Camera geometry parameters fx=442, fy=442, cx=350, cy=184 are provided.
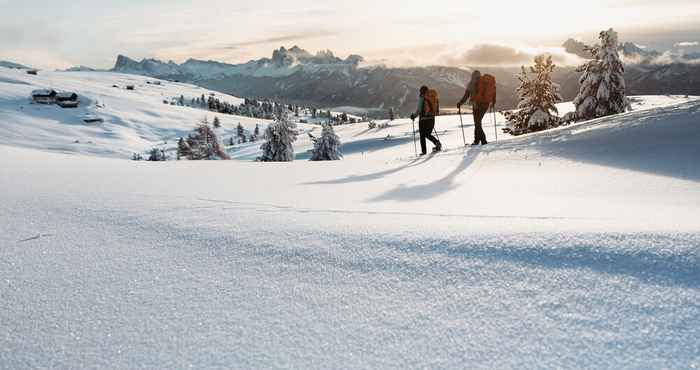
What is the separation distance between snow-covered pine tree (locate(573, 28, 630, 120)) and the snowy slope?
89.9 m

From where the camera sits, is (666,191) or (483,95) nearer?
(666,191)

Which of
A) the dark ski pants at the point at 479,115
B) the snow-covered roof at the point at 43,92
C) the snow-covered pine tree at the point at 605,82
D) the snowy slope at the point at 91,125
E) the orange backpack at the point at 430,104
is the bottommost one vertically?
the dark ski pants at the point at 479,115

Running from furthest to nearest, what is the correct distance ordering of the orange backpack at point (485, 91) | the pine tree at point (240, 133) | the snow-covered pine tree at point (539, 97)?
the pine tree at point (240, 133) < the snow-covered pine tree at point (539, 97) < the orange backpack at point (485, 91)

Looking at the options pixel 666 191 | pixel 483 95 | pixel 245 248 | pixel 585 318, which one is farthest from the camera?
pixel 483 95

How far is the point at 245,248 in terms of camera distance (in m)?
2.69

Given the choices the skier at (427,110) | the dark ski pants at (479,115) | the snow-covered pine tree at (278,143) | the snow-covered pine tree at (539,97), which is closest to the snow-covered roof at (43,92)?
the snow-covered pine tree at (278,143)

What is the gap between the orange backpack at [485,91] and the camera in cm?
1338

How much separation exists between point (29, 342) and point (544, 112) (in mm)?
37687

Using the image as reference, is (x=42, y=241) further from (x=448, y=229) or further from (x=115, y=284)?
(x=448, y=229)

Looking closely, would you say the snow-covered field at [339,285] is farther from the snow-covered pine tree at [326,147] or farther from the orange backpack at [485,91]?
the snow-covered pine tree at [326,147]

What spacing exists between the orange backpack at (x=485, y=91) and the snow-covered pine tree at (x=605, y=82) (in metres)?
25.1

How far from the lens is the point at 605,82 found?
34.5m

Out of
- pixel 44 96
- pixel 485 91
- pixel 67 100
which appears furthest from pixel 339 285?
pixel 67 100

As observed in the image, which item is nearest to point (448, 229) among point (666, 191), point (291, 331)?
point (291, 331)
